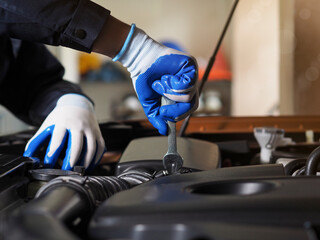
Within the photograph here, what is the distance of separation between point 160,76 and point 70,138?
236 millimetres

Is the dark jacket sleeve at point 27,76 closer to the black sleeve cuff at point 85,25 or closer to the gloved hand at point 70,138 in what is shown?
the gloved hand at point 70,138

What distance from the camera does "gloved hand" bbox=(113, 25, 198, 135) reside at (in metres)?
0.70

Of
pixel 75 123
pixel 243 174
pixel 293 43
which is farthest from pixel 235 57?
pixel 243 174

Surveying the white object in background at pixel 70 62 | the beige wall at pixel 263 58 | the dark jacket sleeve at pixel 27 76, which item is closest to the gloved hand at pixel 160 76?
the dark jacket sleeve at pixel 27 76

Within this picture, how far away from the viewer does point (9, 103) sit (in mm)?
1297

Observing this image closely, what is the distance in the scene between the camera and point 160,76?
0.76m

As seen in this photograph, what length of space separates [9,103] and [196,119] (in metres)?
0.62

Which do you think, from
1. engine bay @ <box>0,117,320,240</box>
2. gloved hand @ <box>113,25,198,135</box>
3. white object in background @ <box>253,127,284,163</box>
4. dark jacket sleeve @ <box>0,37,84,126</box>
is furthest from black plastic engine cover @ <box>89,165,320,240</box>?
dark jacket sleeve @ <box>0,37,84,126</box>

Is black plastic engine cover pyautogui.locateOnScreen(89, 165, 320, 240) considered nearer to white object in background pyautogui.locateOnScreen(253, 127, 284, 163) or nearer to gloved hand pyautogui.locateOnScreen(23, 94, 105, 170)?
gloved hand pyautogui.locateOnScreen(23, 94, 105, 170)

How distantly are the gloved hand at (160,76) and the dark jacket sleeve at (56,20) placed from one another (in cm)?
7

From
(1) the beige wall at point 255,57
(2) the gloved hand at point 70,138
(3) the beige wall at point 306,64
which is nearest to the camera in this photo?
(2) the gloved hand at point 70,138

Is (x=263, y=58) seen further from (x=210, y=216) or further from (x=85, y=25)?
(x=210, y=216)

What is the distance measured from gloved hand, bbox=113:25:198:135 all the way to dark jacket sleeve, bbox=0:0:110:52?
75 mm

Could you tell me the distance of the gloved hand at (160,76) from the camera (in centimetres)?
70
